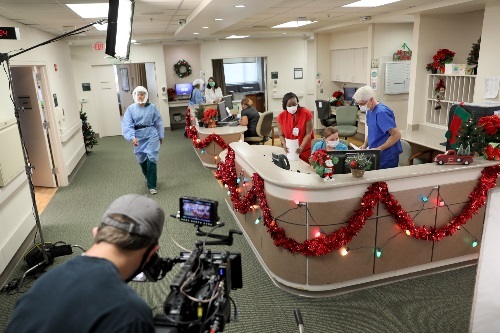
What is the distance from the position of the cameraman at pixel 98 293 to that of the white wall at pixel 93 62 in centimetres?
1010

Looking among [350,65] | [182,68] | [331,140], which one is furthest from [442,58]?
[182,68]

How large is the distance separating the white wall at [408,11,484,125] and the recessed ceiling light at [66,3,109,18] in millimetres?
4691

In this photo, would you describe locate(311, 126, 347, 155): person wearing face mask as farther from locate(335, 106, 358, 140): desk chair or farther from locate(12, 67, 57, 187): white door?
locate(12, 67, 57, 187): white door

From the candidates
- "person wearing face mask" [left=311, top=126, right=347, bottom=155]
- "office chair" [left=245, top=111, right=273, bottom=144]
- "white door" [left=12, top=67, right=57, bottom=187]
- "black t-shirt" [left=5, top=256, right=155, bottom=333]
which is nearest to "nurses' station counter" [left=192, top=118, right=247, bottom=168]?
"office chair" [left=245, top=111, right=273, bottom=144]

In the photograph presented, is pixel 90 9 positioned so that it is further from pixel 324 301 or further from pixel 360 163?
pixel 324 301

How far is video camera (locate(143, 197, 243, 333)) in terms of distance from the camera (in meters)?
1.43

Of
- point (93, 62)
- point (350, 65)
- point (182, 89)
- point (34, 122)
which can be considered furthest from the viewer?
point (182, 89)

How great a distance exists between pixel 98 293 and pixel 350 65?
8882 mm

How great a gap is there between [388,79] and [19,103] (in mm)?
6654

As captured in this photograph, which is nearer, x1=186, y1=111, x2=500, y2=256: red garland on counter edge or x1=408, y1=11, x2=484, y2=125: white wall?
x1=186, y1=111, x2=500, y2=256: red garland on counter edge

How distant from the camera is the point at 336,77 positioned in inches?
386

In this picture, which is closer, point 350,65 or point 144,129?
point 144,129

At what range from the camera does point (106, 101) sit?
10750 mm

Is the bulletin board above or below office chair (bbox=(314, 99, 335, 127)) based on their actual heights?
above
